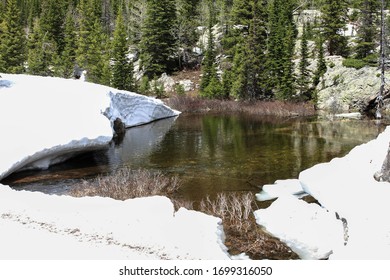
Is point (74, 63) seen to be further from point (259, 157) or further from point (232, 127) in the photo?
point (259, 157)

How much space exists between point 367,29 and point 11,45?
5014 cm

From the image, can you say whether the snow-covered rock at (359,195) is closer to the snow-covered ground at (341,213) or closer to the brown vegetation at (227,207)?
the snow-covered ground at (341,213)

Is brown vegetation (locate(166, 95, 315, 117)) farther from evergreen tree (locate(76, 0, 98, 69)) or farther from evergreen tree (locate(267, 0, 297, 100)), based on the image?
evergreen tree (locate(76, 0, 98, 69))

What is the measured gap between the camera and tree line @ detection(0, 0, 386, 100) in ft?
163

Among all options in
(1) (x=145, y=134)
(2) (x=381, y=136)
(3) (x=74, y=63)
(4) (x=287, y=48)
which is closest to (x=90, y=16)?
(3) (x=74, y=63)

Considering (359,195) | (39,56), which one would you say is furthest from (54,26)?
(359,195)

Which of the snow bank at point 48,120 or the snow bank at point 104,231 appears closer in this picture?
the snow bank at point 104,231

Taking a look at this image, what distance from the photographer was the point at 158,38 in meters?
65.2

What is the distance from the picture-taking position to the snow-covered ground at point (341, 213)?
7.53m

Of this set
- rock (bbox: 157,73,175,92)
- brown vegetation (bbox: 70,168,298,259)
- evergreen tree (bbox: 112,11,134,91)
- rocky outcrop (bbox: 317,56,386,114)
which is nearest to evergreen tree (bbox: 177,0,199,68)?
rock (bbox: 157,73,175,92)

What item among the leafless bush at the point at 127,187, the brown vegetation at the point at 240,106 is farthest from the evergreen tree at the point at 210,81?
the leafless bush at the point at 127,187

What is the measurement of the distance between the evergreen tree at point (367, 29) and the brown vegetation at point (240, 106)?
914 cm

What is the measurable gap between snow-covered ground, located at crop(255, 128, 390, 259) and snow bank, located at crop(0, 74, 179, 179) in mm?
10367

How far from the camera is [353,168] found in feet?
36.2
